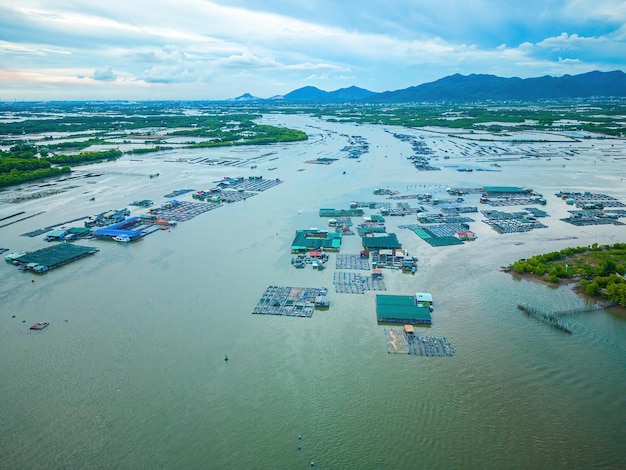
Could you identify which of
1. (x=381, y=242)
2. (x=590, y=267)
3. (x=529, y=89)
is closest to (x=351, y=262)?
(x=381, y=242)

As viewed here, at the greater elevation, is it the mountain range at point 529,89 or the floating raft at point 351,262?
the mountain range at point 529,89

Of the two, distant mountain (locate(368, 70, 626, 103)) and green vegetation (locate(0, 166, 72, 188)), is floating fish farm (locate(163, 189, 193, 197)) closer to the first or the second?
green vegetation (locate(0, 166, 72, 188))

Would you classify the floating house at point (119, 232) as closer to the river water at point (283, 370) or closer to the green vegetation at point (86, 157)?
the river water at point (283, 370)

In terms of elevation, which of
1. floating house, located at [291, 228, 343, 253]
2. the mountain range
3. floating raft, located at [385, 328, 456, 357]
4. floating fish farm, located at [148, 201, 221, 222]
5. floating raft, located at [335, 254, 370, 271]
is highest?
the mountain range

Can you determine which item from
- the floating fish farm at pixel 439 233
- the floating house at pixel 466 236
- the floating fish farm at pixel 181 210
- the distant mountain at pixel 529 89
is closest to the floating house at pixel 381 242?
the floating fish farm at pixel 439 233

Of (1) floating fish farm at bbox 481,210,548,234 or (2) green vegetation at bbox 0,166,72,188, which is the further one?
(2) green vegetation at bbox 0,166,72,188

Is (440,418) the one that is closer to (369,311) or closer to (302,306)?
(369,311)

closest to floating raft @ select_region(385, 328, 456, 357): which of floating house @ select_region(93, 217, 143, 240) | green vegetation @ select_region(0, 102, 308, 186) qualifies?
floating house @ select_region(93, 217, 143, 240)

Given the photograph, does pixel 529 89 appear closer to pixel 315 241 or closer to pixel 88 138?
pixel 88 138
